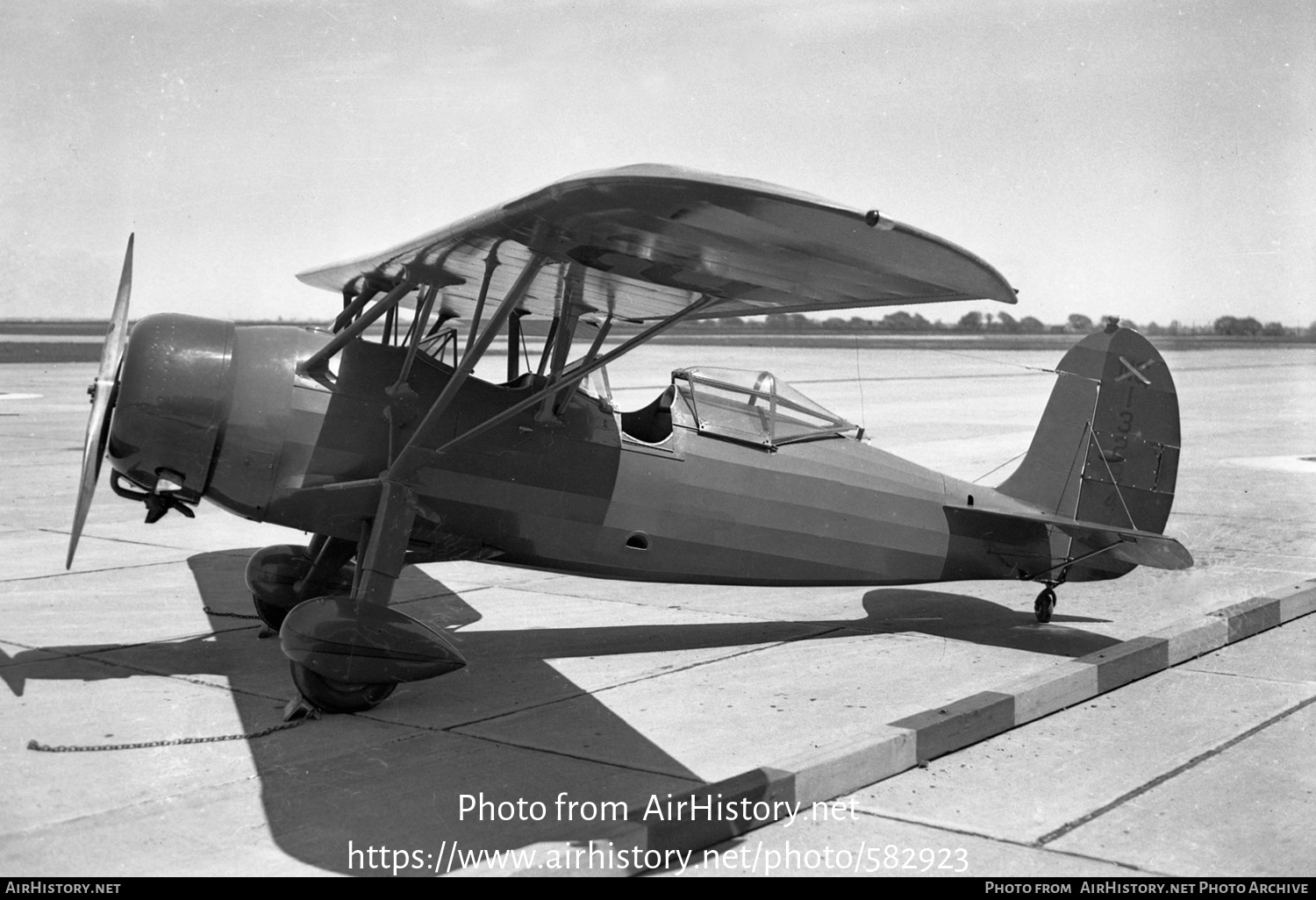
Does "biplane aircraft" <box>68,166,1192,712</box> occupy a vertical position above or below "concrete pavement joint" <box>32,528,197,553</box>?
above

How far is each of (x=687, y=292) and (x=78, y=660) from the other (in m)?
4.05

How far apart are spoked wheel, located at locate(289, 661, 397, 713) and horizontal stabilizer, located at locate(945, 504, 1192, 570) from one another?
412 centimetres

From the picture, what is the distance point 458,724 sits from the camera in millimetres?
5816

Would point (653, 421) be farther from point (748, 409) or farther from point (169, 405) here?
point (169, 405)

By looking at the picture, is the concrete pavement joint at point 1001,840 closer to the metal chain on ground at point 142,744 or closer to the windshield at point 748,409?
the metal chain on ground at point 142,744

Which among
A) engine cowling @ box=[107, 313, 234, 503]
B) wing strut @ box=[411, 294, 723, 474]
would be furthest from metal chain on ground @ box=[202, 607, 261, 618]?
wing strut @ box=[411, 294, 723, 474]

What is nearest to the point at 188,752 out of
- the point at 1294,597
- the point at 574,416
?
the point at 574,416

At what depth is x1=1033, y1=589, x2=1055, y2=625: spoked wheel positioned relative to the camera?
26.6ft

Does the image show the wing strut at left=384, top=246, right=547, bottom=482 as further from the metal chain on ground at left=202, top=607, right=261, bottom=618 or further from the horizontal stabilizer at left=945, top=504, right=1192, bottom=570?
the horizontal stabilizer at left=945, top=504, right=1192, bottom=570

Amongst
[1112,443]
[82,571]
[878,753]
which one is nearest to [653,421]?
[878,753]

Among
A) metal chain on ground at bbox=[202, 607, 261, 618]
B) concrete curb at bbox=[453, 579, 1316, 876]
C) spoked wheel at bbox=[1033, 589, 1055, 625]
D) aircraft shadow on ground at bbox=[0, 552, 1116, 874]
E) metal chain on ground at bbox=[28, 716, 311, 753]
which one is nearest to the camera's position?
concrete curb at bbox=[453, 579, 1316, 876]

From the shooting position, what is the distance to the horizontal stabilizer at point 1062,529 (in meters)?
7.53

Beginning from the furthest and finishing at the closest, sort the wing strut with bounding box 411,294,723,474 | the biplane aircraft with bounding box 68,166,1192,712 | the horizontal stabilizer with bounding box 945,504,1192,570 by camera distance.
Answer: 1. the horizontal stabilizer with bounding box 945,504,1192,570
2. the wing strut with bounding box 411,294,723,474
3. the biplane aircraft with bounding box 68,166,1192,712

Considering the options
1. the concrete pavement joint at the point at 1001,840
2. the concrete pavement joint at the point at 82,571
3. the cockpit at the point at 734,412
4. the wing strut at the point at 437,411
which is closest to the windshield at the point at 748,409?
the cockpit at the point at 734,412
